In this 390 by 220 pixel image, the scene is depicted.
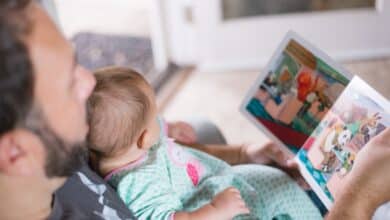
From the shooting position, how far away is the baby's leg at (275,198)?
3.58ft

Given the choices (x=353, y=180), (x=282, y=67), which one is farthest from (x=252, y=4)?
(x=353, y=180)

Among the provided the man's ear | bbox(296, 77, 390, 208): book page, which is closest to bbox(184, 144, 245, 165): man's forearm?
bbox(296, 77, 390, 208): book page

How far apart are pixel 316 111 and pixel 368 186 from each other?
284 millimetres

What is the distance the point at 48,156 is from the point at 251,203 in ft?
1.76

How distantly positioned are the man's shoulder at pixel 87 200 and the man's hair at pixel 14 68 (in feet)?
0.70

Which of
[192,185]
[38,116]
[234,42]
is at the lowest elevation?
[234,42]

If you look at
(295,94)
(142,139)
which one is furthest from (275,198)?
(142,139)

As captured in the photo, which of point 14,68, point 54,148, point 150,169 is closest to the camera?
point 14,68

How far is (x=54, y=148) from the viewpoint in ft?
2.23

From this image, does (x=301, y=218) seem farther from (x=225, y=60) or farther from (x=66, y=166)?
(x=225, y=60)

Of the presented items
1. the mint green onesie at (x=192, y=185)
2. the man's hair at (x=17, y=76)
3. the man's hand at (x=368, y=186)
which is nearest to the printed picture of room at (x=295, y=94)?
the mint green onesie at (x=192, y=185)

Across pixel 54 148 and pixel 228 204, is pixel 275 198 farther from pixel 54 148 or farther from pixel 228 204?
pixel 54 148

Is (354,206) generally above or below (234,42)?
above

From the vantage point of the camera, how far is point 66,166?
0.71 m
